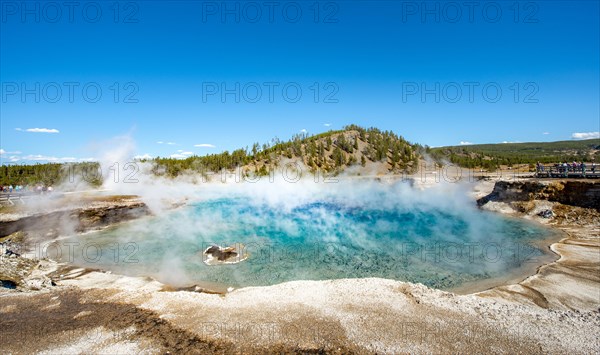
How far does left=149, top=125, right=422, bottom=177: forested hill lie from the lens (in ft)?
169

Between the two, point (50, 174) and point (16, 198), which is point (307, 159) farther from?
point (16, 198)

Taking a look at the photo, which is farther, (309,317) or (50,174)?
(50,174)

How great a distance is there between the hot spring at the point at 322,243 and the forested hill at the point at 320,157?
2270cm

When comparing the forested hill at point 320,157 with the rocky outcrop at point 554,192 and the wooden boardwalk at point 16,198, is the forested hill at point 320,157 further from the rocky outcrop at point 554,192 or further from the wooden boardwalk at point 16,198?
the rocky outcrop at point 554,192

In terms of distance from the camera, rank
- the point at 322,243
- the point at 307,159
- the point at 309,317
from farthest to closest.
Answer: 1. the point at 307,159
2. the point at 322,243
3. the point at 309,317

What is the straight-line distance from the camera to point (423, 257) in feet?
46.6

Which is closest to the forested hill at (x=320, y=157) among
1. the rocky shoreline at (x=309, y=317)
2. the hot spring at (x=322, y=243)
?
the hot spring at (x=322, y=243)

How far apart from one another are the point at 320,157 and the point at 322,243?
42.5m

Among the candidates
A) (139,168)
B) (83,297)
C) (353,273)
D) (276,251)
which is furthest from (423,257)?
(139,168)

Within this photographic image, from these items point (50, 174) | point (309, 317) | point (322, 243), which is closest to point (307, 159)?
point (50, 174)

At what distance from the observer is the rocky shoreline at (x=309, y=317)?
6750 mm

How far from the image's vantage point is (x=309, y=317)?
792cm

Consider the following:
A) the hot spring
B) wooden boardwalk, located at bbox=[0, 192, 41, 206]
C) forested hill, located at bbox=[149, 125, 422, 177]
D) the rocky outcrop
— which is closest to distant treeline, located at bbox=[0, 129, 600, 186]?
forested hill, located at bbox=[149, 125, 422, 177]

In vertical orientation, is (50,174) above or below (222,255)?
above
